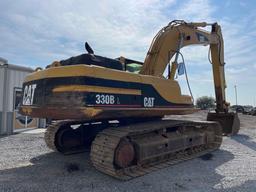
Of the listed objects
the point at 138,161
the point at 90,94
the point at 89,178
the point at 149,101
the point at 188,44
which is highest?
the point at 188,44

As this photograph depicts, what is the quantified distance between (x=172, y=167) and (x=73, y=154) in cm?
284

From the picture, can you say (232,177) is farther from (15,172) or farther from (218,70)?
(218,70)

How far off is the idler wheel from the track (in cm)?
9

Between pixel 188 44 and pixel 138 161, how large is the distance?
171 inches

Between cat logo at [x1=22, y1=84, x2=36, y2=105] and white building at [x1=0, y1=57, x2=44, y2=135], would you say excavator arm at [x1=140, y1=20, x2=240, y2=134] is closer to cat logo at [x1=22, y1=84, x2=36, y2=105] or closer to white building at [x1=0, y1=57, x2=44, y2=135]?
cat logo at [x1=22, y1=84, x2=36, y2=105]

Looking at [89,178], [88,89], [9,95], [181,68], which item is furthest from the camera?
[9,95]

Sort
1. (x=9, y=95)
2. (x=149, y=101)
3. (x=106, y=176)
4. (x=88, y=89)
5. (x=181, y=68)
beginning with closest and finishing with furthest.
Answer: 1. (x=88, y=89)
2. (x=106, y=176)
3. (x=149, y=101)
4. (x=181, y=68)
5. (x=9, y=95)

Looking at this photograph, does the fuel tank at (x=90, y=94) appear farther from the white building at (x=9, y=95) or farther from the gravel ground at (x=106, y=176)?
the white building at (x=9, y=95)

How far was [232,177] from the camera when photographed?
19.8 ft

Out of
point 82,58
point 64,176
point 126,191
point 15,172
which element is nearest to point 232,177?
point 126,191

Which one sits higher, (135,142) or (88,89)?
(88,89)

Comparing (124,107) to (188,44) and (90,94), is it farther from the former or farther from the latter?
(188,44)

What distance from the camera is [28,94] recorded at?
646cm

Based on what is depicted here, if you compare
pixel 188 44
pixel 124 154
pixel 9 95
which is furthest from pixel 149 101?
pixel 9 95
